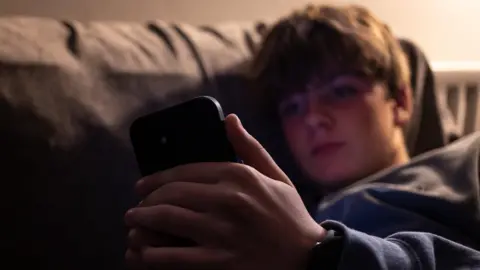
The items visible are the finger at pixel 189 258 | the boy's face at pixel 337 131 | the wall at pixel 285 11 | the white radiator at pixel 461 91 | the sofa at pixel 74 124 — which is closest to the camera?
the finger at pixel 189 258

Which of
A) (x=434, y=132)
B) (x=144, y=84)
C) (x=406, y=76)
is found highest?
(x=144, y=84)

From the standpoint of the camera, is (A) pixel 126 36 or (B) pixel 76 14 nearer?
(A) pixel 126 36

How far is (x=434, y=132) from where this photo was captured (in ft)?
3.59

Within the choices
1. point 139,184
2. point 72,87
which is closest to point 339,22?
point 72,87

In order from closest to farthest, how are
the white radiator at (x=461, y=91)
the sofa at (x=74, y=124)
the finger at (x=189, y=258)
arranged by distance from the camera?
the finger at (x=189, y=258), the sofa at (x=74, y=124), the white radiator at (x=461, y=91)

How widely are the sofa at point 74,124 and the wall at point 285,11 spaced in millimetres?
213

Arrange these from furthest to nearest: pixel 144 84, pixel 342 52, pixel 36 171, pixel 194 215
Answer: pixel 342 52 → pixel 144 84 → pixel 36 171 → pixel 194 215

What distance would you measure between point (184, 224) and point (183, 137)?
12 centimetres

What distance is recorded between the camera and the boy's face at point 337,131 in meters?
0.90

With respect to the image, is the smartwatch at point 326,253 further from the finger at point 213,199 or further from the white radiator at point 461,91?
the white radiator at point 461,91

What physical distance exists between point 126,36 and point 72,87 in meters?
0.15

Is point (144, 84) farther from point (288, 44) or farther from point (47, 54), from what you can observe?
point (288, 44)

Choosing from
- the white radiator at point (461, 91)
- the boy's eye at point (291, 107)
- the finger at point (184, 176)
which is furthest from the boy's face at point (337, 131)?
the white radiator at point (461, 91)

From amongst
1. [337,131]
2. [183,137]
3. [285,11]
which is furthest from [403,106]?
[183,137]
